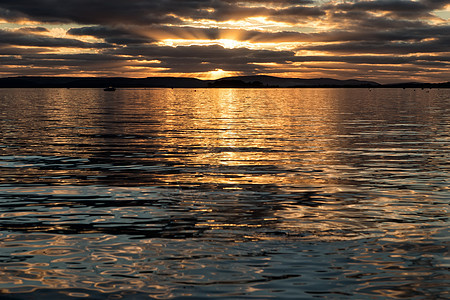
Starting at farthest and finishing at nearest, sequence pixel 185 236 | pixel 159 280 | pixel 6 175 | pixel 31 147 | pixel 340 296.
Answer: pixel 31 147 < pixel 6 175 < pixel 185 236 < pixel 159 280 < pixel 340 296

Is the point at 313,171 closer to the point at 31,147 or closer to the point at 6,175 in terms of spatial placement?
the point at 6,175

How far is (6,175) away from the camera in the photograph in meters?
24.9

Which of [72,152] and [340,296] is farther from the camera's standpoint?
[72,152]

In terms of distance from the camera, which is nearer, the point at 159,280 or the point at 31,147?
the point at 159,280

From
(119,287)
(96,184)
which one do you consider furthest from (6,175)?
(119,287)

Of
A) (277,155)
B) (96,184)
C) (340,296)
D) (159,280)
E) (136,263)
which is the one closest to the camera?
(340,296)

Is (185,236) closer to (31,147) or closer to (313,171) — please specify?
(313,171)

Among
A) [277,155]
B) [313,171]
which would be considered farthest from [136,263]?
[277,155]

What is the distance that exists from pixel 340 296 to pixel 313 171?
16024mm

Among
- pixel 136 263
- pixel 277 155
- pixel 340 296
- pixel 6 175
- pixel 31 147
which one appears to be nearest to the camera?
pixel 340 296

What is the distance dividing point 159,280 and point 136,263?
132cm

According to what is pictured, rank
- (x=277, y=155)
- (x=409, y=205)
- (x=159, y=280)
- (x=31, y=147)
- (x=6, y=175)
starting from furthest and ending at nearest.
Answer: (x=31, y=147) → (x=277, y=155) → (x=6, y=175) → (x=409, y=205) → (x=159, y=280)

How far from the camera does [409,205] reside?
709 inches

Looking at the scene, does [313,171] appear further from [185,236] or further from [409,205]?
[185,236]
